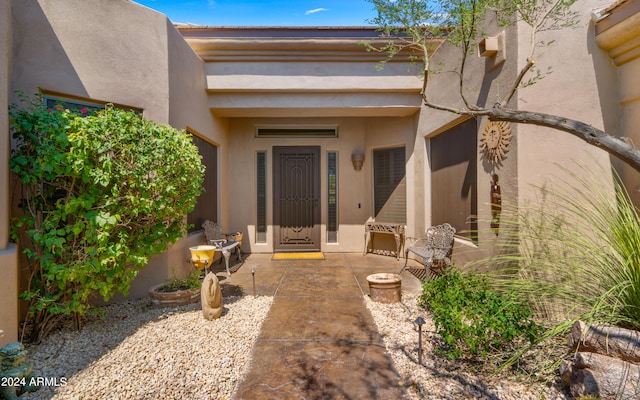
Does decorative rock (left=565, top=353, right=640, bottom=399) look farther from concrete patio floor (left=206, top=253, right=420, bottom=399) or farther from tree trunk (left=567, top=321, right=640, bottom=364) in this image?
concrete patio floor (left=206, top=253, right=420, bottom=399)

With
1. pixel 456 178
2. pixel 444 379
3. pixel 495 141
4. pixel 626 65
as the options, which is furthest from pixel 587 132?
pixel 456 178

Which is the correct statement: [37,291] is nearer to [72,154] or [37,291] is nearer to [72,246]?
[72,246]

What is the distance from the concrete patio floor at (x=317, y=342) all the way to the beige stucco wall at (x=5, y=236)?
2.01 meters

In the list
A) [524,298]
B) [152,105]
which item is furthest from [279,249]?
[524,298]

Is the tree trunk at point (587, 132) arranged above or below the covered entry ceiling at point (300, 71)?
below

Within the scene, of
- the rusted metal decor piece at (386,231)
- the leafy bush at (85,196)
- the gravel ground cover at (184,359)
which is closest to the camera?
the gravel ground cover at (184,359)

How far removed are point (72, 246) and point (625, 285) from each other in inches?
178

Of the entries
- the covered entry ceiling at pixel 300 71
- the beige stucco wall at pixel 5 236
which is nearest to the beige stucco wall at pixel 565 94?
the covered entry ceiling at pixel 300 71

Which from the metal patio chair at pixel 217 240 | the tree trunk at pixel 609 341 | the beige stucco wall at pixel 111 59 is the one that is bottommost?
the tree trunk at pixel 609 341

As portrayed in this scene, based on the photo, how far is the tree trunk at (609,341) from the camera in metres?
1.89

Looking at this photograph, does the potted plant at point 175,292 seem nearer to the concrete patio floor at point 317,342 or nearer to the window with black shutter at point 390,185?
the concrete patio floor at point 317,342

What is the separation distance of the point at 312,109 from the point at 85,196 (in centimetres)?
413

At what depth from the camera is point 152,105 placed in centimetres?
408

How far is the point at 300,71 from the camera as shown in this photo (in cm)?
568
